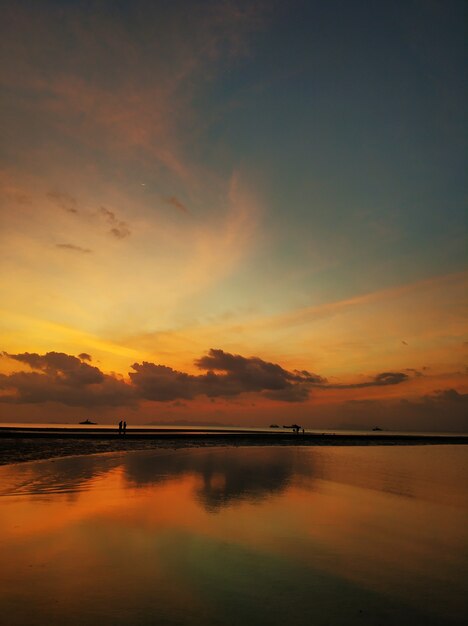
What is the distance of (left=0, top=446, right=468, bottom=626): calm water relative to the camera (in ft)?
26.0

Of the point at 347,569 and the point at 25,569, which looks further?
the point at 347,569

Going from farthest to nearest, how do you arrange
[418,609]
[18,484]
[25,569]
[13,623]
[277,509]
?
[18,484] < [277,509] < [25,569] < [418,609] < [13,623]

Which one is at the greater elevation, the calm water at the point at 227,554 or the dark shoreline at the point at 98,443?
the dark shoreline at the point at 98,443

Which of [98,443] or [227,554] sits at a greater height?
[98,443]

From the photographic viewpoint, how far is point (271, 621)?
24.5 feet

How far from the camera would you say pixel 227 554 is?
36.2ft

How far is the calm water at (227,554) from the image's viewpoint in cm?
792

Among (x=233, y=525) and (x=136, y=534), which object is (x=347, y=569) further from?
(x=136, y=534)

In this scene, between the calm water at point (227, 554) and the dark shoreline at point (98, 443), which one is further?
the dark shoreline at point (98, 443)

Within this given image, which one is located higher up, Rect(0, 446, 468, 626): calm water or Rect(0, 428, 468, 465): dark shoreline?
Rect(0, 428, 468, 465): dark shoreline

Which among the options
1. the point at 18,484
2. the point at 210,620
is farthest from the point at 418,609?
A: the point at 18,484

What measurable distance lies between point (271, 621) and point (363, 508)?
35.3 feet

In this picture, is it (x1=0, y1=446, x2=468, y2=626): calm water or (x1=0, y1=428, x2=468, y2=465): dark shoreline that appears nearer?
(x1=0, y1=446, x2=468, y2=626): calm water

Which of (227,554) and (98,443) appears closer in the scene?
(227,554)
